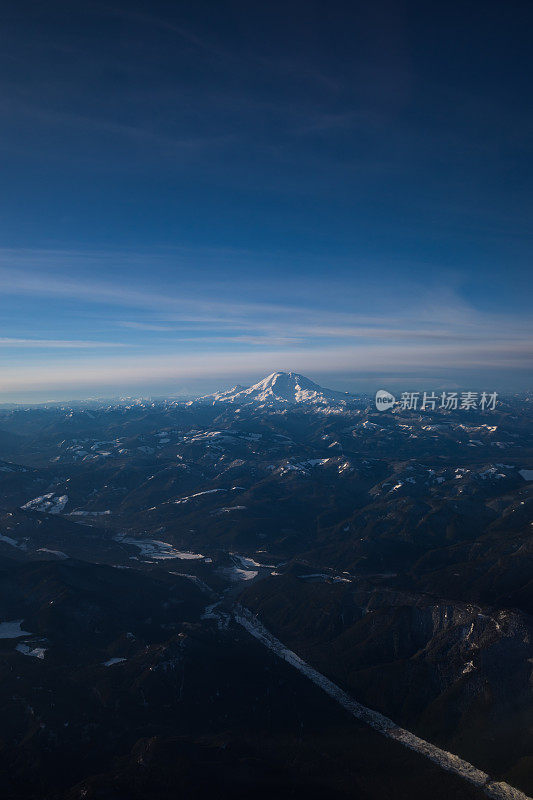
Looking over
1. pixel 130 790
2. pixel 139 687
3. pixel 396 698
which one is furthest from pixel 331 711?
pixel 130 790

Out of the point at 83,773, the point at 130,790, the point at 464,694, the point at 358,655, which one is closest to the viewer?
the point at 130,790

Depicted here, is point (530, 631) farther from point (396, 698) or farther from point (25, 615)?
point (25, 615)

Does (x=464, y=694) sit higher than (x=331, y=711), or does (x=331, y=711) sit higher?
(x=464, y=694)

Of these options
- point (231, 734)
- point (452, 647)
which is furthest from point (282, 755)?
point (452, 647)

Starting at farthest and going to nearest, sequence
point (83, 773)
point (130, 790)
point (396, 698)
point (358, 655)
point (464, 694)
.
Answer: point (358, 655) < point (396, 698) < point (464, 694) < point (83, 773) < point (130, 790)

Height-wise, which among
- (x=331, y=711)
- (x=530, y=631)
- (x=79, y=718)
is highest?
(x=530, y=631)

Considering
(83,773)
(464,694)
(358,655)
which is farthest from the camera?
(358,655)

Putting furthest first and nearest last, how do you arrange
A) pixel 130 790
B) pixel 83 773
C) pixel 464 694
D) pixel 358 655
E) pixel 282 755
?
pixel 358 655, pixel 464 694, pixel 282 755, pixel 83 773, pixel 130 790

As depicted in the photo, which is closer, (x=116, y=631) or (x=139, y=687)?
(x=139, y=687)

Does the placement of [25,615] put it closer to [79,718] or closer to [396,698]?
[79,718]
